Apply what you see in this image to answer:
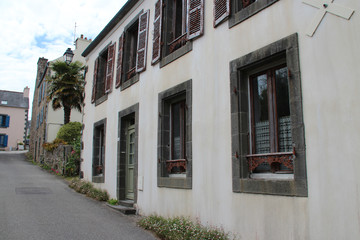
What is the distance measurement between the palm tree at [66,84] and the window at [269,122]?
16453 millimetres

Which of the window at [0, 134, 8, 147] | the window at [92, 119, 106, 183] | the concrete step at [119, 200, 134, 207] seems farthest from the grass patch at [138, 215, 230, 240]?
the window at [0, 134, 8, 147]

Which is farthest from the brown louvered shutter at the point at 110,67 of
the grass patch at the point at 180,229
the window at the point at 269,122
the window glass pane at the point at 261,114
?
the window glass pane at the point at 261,114

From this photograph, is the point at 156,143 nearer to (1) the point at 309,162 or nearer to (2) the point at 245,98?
(2) the point at 245,98

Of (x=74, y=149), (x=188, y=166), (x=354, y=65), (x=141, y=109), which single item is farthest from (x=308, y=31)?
(x=74, y=149)

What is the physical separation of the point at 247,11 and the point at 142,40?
4104 millimetres

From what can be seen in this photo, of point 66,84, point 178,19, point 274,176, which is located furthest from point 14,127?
point 274,176

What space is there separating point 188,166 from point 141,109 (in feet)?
8.80

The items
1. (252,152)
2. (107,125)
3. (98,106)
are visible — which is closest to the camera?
(252,152)

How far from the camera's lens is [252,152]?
204 inches

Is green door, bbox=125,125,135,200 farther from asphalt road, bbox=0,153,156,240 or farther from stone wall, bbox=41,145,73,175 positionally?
stone wall, bbox=41,145,73,175

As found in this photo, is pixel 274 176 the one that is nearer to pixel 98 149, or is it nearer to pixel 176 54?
pixel 176 54

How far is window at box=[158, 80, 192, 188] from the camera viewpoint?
6789 mm

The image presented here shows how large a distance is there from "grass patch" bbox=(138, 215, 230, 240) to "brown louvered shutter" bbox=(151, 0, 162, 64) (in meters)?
3.70

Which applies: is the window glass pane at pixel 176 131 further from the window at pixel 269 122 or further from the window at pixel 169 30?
the window at pixel 269 122
